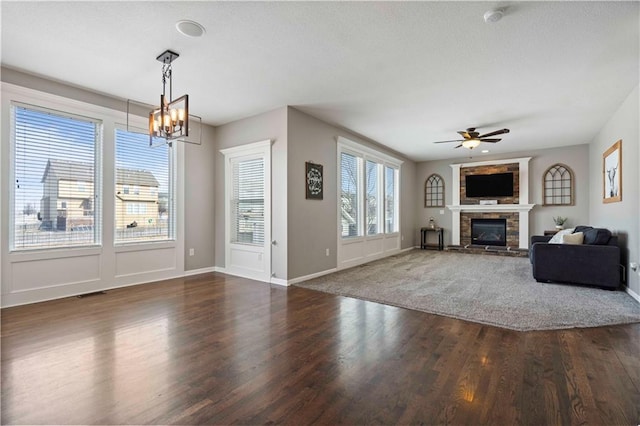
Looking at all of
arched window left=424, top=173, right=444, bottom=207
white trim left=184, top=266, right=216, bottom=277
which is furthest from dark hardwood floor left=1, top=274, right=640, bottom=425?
arched window left=424, top=173, right=444, bottom=207

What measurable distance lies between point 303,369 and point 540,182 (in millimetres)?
8520

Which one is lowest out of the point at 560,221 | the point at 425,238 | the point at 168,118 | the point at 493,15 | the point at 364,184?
the point at 425,238

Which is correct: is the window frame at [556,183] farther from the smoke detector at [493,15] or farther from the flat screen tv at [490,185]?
the smoke detector at [493,15]

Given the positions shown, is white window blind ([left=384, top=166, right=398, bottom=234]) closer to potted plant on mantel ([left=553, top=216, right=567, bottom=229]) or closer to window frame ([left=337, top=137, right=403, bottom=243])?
window frame ([left=337, top=137, right=403, bottom=243])

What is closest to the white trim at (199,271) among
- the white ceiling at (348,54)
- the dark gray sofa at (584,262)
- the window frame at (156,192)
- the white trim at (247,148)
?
the window frame at (156,192)

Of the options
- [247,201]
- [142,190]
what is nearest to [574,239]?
[247,201]

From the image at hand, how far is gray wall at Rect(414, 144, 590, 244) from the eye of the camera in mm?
7617

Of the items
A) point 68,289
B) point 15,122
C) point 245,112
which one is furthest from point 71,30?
point 68,289

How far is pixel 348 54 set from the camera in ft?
10.5

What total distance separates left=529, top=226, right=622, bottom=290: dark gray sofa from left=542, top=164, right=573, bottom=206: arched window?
3520 millimetres

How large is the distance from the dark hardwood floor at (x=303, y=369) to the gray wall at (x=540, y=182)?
580 centimetres

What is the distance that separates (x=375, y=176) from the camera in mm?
7496

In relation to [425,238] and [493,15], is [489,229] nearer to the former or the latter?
[425,238]

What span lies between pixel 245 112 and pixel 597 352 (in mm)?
5123
